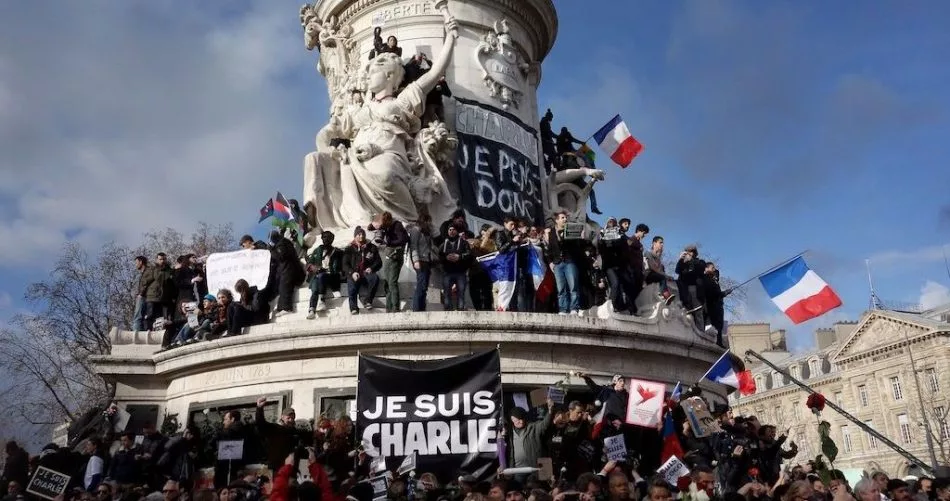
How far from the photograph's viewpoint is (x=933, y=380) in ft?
161

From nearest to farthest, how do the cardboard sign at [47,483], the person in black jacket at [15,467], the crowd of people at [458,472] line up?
1. the crowd of people at [458,472]
2. the cardboard sign at [47,483]
3. the person in black jacket at [15,467]

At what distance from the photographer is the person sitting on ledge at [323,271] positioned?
12.6m

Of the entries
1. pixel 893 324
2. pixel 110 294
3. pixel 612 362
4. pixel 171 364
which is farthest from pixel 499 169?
pixel 893 324

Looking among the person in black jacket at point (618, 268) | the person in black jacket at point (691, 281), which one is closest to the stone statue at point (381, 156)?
the person in black jacket at point (618, 268)

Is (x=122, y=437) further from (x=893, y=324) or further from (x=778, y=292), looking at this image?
(x=893, y=324)

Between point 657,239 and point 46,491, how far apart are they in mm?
10741

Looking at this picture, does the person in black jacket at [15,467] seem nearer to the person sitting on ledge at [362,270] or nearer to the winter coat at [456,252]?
the person sitting on ledge at [362,270]

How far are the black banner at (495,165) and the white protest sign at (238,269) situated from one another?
4.52m

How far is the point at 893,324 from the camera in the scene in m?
53.1

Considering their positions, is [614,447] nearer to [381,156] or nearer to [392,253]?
[392,253]

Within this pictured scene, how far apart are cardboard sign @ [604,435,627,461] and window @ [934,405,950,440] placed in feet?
143

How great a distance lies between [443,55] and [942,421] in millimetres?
40821

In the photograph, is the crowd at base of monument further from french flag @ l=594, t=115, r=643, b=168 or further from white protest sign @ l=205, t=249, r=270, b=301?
french flag @ l=594, t=115, r=643, b=168

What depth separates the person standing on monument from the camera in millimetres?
12398
